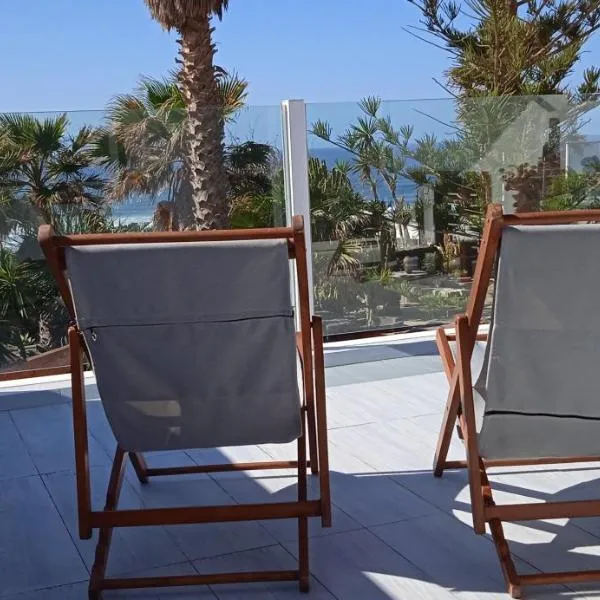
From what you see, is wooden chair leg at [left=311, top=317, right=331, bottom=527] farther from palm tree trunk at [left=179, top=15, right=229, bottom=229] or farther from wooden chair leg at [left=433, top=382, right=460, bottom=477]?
palm tree trunk at [left=179, top=15, right=229, bottom=229]

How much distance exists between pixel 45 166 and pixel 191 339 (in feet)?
6.93

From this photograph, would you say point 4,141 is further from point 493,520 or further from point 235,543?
point 493,520

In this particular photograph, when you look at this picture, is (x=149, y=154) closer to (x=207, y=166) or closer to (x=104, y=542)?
(x=207, y=166)

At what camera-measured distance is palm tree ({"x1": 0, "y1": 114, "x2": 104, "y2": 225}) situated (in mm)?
3930

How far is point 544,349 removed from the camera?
81.8 inches

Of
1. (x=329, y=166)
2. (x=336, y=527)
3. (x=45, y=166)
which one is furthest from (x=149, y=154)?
(x=336, y=527)

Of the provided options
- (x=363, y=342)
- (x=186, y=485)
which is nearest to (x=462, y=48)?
(x=363, y=342)

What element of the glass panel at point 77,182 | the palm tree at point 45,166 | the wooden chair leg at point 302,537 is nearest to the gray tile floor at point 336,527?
the wooden chair leg at point 302,537

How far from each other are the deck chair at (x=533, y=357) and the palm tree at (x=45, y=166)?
2.33 m

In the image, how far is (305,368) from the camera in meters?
2.27

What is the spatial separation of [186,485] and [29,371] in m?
1.55

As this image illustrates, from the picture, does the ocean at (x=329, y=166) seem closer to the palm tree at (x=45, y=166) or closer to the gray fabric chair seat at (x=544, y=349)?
the palm tree at (x=45, y=166)

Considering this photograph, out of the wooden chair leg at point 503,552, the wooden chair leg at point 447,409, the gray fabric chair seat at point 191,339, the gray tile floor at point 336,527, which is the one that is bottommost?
the gray tile floor at point 336,527

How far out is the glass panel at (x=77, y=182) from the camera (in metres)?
3.96
